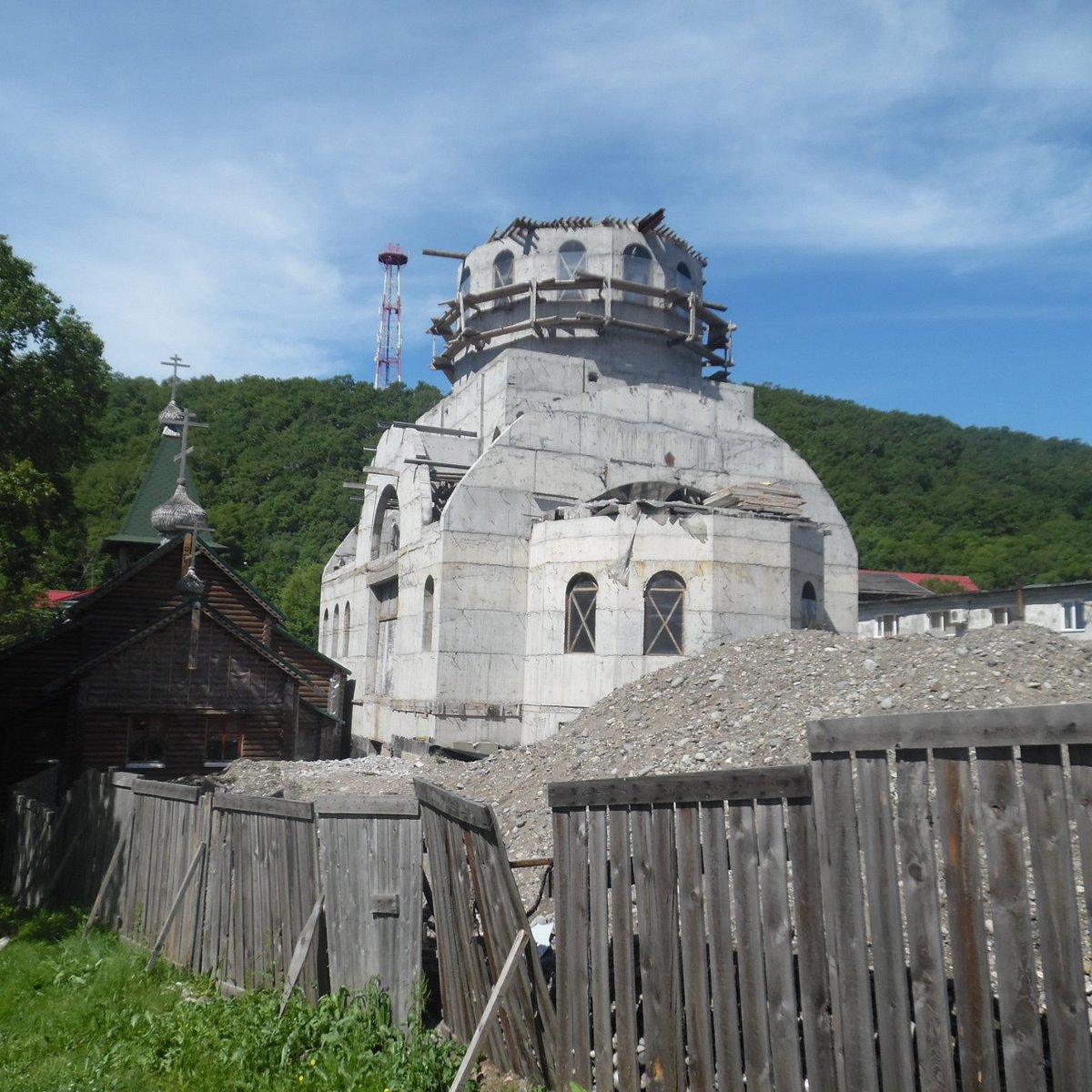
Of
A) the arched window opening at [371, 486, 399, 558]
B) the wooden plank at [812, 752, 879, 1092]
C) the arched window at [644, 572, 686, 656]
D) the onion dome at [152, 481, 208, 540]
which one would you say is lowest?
the wooden plank at [812, 752, 879, 1092]

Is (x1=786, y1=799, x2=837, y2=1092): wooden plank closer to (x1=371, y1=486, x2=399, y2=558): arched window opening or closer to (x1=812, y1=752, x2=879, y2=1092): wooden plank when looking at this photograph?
(x1=812, y1=752, x2=879, y2=1092): wooden plank

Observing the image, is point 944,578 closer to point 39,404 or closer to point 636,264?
point 636,264

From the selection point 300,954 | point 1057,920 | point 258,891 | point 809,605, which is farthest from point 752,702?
point 809,605

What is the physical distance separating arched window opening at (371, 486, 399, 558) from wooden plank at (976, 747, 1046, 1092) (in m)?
27.1

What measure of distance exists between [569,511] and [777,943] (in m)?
19.2

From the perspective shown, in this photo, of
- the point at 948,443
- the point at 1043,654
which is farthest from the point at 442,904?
the point at 948,443

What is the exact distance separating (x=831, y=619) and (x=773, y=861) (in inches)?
900

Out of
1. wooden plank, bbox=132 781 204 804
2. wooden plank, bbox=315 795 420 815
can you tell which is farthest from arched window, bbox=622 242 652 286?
wooden plank, bbox=315 795 420 815

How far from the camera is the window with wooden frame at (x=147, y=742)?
1858cm

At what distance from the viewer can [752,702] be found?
12953mm

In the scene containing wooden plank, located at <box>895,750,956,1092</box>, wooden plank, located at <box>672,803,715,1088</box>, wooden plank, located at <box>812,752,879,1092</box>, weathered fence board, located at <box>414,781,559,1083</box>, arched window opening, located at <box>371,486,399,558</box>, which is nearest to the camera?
wooden plank, located at <box>895,750,956,1092</box>

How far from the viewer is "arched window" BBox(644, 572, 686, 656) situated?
21.1m

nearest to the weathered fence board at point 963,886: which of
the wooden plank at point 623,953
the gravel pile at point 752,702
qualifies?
the wooden plank at point 623,953

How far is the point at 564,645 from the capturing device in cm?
2186
